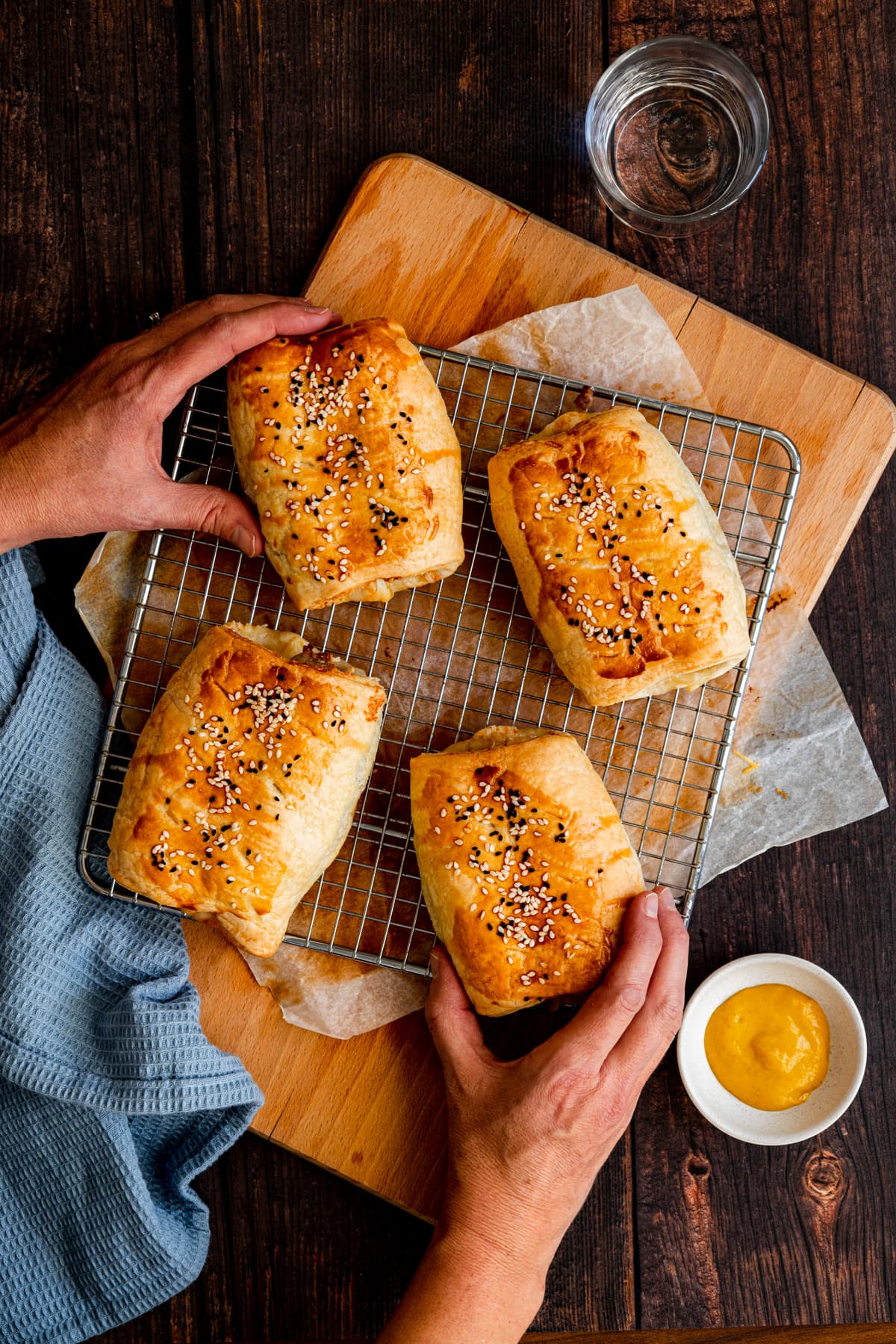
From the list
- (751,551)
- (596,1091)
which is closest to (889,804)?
(751,551)

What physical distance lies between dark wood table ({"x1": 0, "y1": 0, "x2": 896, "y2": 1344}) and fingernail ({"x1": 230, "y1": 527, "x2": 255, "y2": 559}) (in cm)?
60

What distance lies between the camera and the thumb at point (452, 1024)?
300 centimetres

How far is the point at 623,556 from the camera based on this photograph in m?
2.91

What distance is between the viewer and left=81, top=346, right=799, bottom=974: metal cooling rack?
3170 mm

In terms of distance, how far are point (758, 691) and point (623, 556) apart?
684 mm

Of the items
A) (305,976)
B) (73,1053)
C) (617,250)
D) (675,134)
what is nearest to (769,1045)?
(305,976)

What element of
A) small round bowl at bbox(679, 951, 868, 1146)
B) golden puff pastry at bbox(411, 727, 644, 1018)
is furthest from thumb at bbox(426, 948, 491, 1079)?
small round bowl at bbox(679, 951, 868, 1146)

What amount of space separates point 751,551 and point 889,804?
0.96 metres

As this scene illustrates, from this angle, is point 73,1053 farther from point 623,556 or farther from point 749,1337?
point 749,1337

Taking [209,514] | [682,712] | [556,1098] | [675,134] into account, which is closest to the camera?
[556,1098]

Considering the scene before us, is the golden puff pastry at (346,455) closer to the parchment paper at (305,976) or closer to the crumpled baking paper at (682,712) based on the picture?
the crumpled baking paper at (682,712)

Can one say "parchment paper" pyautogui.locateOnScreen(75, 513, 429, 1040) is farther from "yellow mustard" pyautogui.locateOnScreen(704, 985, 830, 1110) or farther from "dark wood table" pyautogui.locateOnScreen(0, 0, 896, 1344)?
"yellow mustard" pyautogui.locateOnScreen(704, 985, 830, 1110)

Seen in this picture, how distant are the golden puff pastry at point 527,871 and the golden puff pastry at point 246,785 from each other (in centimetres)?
34

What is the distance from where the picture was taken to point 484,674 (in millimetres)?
3201
